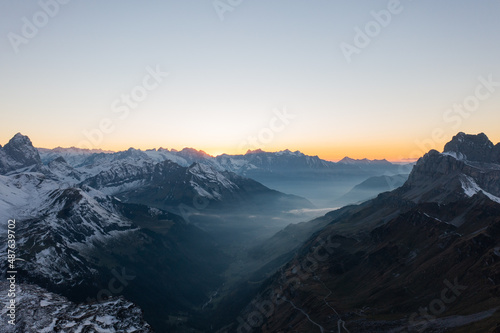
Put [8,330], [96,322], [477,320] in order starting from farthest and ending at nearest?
[96,322], [8,330], [477,320]

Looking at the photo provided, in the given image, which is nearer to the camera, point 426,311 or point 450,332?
point 450,332

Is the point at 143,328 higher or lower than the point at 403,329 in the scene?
higher

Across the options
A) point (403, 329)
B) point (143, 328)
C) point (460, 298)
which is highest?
point (143, 328)

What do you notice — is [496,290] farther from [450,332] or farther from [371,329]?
[371,329]

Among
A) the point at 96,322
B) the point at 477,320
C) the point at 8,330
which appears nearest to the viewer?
the point at 477,320

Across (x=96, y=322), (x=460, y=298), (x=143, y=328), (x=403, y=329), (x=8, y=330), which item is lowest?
(x=460, y=298)

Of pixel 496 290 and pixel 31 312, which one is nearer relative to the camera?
pixel 496 290

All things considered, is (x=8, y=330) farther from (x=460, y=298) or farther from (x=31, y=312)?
(x=460, y=298)

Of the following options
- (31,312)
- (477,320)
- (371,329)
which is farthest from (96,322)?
(477,320)

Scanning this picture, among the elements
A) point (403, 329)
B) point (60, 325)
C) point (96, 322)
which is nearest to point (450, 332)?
point (403, 329)
